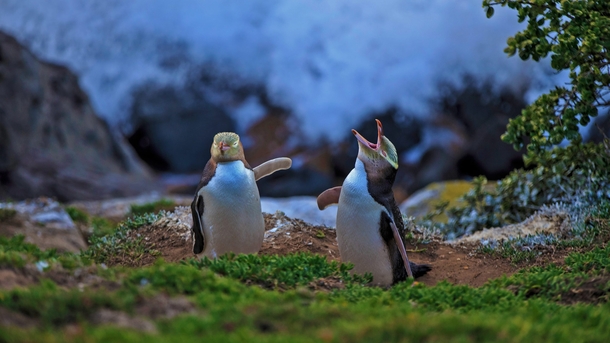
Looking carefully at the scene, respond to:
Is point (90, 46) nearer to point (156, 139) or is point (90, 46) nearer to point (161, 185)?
point (156, 139)

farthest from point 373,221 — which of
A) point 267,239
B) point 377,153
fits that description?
point 267,239

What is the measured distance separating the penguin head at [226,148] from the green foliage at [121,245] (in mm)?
1608

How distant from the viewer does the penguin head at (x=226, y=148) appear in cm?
577

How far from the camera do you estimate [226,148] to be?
18.8 feet

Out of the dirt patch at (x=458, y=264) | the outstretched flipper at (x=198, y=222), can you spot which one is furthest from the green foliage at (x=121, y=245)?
the dirt patch at (x=458, y=264)

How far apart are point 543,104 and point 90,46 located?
1819cm

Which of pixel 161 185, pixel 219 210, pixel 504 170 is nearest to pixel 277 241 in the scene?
pixel 219 210

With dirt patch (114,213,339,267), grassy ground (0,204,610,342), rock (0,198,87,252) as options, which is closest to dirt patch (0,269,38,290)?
grassy ground (0,204,610,342)

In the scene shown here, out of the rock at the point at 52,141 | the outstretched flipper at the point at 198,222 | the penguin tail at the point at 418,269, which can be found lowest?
the penguin tail at the point at 418,269

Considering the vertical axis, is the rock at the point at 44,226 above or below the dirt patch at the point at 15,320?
above

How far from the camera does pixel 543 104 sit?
7.77 meters

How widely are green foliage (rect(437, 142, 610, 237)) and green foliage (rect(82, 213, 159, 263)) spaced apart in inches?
159

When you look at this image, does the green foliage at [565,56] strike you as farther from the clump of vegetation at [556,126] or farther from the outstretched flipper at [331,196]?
the outstretched flipper at [331,196]

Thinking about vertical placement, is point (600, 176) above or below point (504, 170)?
below
